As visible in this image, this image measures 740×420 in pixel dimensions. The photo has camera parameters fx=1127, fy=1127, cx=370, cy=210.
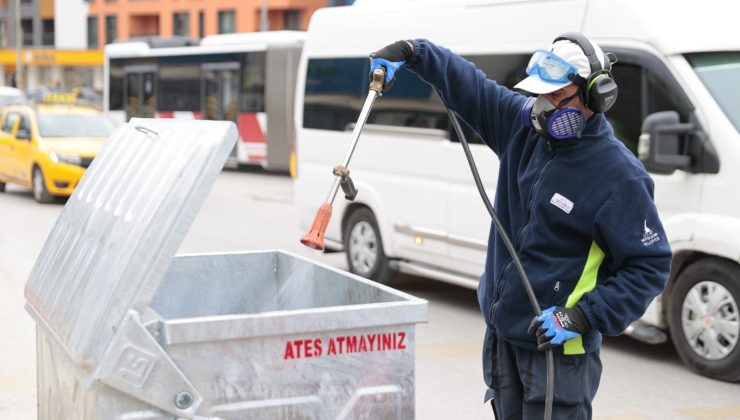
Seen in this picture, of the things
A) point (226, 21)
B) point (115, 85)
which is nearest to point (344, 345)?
point (115, 85)

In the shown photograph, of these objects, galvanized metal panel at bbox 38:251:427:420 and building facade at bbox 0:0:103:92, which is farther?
building facade at bbox 0:0:103:92

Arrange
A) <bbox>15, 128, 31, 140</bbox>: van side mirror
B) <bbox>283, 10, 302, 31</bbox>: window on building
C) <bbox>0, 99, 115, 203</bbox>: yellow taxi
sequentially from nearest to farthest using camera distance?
<bbox>0, 99, 115, 203</bbox>: yellow taxi < <bbox>15, 128, 31, 140</bbox>: van side mirror < <bbox>283, 10, 302, 31</bbox>: window on building

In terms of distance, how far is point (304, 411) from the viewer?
10.8 ft

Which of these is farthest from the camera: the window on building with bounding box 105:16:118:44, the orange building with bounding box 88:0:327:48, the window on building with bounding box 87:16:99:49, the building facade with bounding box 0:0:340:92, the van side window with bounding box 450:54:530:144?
the window on building with bounding box 87:16:99:49

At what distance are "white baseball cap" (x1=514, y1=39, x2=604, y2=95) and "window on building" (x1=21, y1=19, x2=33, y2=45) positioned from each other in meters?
87.4

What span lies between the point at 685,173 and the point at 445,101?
377 cm

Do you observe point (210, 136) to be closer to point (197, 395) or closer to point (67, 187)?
point (197, 395)

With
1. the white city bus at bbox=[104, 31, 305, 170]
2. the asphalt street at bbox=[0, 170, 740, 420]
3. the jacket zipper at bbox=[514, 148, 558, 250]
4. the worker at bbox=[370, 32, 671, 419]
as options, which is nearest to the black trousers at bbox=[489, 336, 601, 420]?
the worker at bbox=[370, 32, 671, 419]

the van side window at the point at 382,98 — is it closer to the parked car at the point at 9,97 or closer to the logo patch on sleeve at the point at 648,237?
the logo patch on sleeve at the point at 648,237

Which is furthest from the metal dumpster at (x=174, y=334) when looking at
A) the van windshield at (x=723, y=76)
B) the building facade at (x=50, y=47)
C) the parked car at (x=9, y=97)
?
the building facade at (x=50, y=47)

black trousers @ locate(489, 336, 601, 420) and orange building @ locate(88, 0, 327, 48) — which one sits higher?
black trousers @ locate(489, 336, 601, 420)

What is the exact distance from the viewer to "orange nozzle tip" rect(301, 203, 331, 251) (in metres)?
3.23

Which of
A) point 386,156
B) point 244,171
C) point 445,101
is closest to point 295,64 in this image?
point 244,171

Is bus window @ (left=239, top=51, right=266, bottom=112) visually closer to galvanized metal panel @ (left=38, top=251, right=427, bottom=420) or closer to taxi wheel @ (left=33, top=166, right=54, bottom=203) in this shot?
taxi wheel @ (left=33, top=166, right=54, bottom=203)
